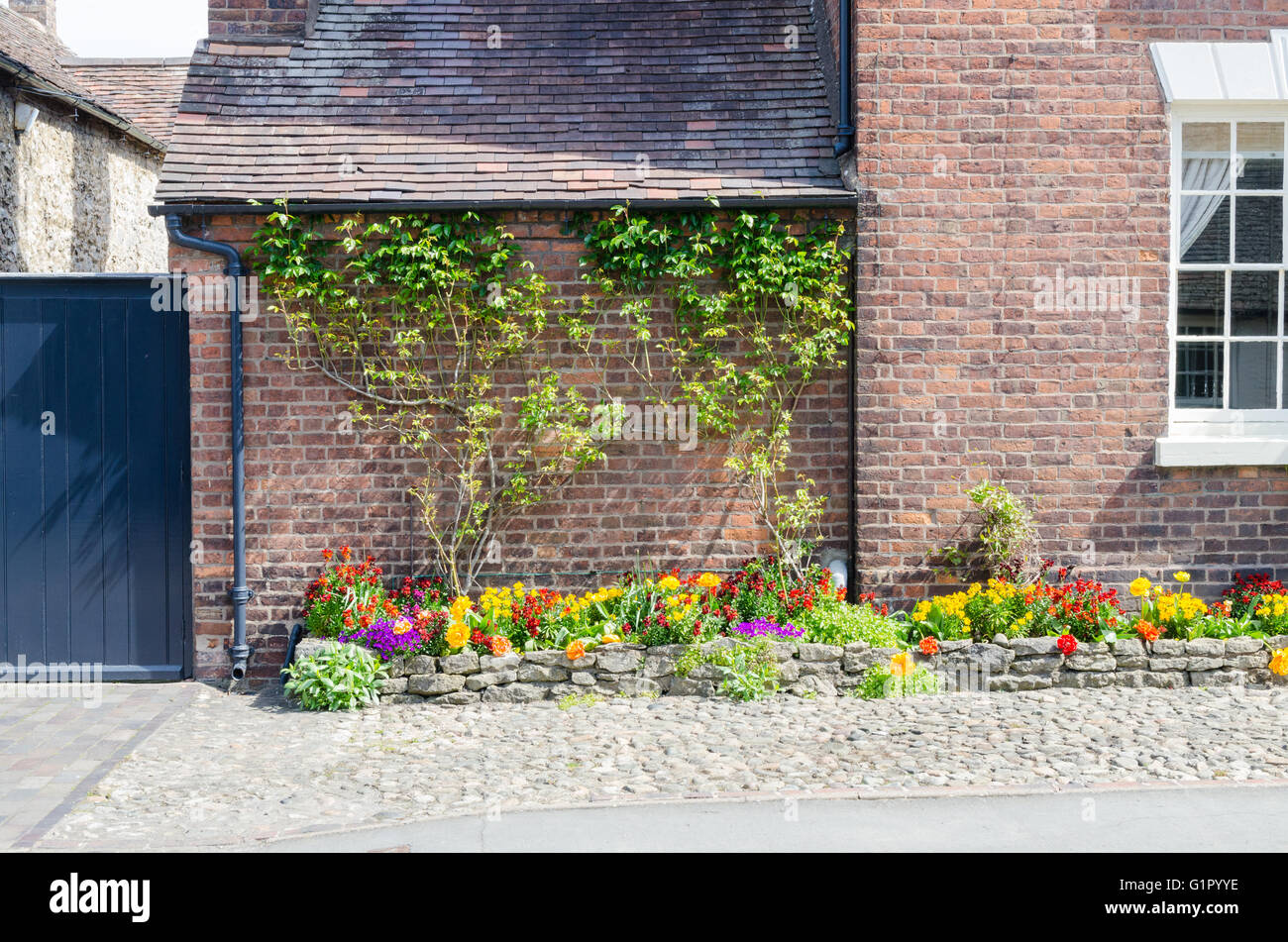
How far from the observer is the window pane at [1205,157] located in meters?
7.52

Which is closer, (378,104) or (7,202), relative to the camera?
(378,104)

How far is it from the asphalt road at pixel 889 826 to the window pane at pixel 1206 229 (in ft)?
12.8

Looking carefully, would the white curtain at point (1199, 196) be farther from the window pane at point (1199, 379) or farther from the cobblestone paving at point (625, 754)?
the cobblestone paving at point (625, 754)

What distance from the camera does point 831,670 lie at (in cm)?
683

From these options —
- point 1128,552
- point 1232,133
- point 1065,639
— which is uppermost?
point 1232,133

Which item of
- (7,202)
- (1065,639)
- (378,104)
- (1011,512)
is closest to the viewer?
(1065,639)

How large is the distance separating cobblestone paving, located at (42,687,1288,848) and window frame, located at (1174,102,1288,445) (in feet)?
5.97

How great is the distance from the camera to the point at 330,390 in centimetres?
748

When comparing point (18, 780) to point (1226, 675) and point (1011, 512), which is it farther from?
point (1226, 675)

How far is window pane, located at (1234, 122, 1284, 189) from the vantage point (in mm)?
7508

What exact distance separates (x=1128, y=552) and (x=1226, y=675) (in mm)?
969

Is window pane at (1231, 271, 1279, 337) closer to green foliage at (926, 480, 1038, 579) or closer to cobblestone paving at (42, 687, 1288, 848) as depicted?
green foliage at (926, 480, 1038, 579)

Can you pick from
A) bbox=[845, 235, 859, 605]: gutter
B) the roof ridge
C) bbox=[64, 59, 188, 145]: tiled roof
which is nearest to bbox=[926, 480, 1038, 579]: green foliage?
bbox=[845, 235, 859, 605]: gutter

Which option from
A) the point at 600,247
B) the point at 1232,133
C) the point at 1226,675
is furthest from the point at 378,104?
the point at 1226,675
